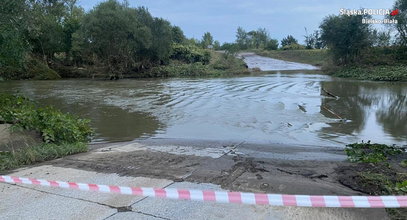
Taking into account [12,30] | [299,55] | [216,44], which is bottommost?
[299,55]

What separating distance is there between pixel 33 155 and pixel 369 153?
24.0 ft

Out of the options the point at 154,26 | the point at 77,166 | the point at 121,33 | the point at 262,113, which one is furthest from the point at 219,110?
the point at 154,26

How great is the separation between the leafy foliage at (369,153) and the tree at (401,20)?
1536 inches

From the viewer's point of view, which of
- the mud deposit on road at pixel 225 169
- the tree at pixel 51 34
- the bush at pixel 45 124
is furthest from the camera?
the tree at pixel 51 34

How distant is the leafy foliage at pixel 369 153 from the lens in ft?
21.6

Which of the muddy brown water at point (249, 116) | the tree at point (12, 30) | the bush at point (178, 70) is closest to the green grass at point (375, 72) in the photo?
the muddy brown water at point (249, 116)

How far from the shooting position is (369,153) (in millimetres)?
7582

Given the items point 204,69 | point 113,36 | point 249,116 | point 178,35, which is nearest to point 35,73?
point 113,36

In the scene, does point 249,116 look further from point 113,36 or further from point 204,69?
point 204,69

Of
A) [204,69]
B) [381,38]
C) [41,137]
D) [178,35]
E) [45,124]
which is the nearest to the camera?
[41,137]

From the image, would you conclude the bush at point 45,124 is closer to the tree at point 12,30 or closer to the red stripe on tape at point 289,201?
the tree at point 12,30

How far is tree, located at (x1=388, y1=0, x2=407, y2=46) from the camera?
39656 mm

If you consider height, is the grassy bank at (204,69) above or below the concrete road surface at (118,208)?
above

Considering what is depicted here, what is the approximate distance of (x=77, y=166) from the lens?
6023mm
